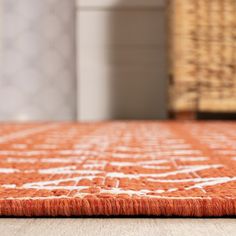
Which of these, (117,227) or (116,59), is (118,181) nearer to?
(117,227)

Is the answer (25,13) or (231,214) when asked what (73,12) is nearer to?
(25,13)

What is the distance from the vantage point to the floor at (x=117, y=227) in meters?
0.30

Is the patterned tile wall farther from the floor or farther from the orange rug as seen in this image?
the floor

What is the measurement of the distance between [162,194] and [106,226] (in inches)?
2.2

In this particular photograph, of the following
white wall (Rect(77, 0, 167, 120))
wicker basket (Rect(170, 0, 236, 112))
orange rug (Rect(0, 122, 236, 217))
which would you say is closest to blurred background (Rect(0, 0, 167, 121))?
white wall (Rect(77, 0, 167, 120))

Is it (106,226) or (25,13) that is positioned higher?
(25,13)

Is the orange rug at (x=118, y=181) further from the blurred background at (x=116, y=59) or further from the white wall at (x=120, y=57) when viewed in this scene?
the white wall at (x=120, y=57)

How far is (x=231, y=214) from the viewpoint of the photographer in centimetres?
32

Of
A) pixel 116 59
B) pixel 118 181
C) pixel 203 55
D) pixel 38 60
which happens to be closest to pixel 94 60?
pixel 116 59

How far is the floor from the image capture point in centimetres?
30

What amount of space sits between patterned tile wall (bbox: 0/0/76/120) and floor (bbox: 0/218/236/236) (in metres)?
1.38

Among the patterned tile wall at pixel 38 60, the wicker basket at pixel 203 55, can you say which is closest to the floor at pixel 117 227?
the wicker basket at pixel 203 55

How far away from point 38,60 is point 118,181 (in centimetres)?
136

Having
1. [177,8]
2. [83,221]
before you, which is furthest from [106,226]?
[177,8]
